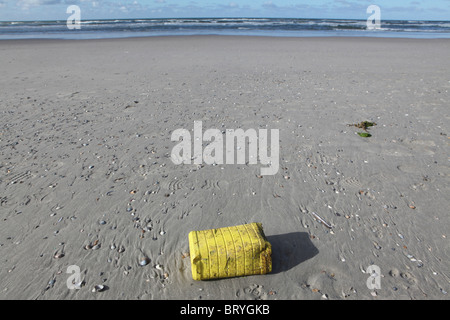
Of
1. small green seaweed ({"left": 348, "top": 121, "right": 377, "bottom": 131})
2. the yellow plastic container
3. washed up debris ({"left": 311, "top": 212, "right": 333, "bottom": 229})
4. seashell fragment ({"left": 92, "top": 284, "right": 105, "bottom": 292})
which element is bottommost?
seashell fragment ({"left": 92, "top": 284, "right": 105, "bottom": 292})

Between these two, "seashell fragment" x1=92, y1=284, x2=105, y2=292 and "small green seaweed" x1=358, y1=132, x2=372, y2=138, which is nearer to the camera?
"seashell fragment" x1=92, y1=284, x2=105, y2=292

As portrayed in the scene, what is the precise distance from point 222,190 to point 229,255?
5.58 feet

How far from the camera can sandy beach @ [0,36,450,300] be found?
3266 millimetres

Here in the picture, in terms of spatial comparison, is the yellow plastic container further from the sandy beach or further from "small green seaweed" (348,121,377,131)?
"small green seaweed" (348,121,377,131)

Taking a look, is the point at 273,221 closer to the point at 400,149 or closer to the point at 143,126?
the point at 400,149

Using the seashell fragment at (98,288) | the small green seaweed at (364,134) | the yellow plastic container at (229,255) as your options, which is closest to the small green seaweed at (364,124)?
the small green seaweed at (364,134)

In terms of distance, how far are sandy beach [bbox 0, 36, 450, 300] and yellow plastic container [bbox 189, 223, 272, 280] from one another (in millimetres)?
147

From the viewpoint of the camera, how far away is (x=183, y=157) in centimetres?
564

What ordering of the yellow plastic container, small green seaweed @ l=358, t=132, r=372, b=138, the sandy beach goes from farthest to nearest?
small green seaweed @ l=358, t=132, r=372, b=138 < the sandy beach < the yellow plastic container

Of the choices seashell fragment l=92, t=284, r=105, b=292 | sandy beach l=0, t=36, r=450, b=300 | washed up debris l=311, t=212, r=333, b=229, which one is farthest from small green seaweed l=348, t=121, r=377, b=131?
seashell fragment l=92, t=284, r=105, b=292

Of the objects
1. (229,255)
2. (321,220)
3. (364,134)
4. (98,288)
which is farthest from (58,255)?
(364,134)
